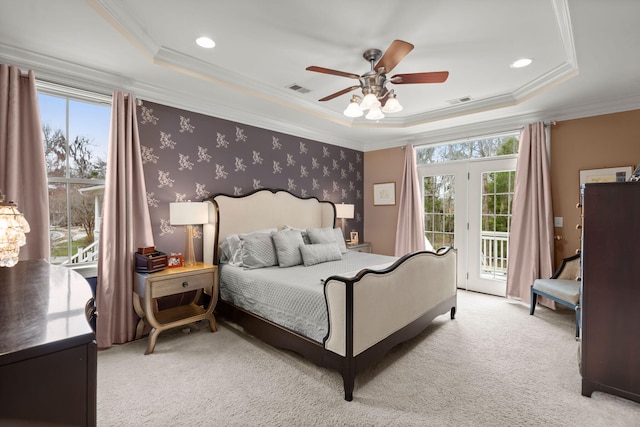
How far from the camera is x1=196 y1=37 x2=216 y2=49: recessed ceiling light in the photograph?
2482 millimetres

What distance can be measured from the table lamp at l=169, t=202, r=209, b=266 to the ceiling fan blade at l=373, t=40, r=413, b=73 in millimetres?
2154

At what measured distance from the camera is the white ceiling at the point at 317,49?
81.4 inches

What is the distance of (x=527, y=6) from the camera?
207cm

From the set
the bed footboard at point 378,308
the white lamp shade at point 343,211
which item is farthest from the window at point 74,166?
the white lamp shade at point 343,211

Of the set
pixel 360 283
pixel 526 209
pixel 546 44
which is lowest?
pixel 360 283

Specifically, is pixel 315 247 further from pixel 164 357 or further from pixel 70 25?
pixel 70 25

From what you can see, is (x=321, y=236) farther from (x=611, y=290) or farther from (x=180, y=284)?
(x=611, y=290)

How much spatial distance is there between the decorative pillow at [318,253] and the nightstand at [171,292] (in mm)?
942

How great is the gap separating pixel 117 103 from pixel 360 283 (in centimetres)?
272

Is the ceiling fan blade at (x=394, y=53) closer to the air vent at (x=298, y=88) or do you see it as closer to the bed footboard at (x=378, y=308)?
the air vent at (x=298, y=88)

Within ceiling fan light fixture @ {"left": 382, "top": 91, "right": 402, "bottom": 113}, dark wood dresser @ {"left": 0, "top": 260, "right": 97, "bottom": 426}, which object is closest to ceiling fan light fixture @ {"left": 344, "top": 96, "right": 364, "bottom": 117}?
ceiling fan light fixture @ {"left": 382, "top": 91, "right": 402, "bottom": 113}

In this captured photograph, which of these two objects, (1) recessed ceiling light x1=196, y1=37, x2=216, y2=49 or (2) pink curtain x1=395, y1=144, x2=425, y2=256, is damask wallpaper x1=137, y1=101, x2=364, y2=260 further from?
(2) pink curtain x1=395, y1=144, x2=425, y2=256

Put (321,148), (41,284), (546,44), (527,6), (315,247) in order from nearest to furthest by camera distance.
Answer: (41,284) < (527,6) < (546,44) < (315,247) < (321,148)

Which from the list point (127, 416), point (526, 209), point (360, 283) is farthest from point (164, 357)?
point (526, 209)
